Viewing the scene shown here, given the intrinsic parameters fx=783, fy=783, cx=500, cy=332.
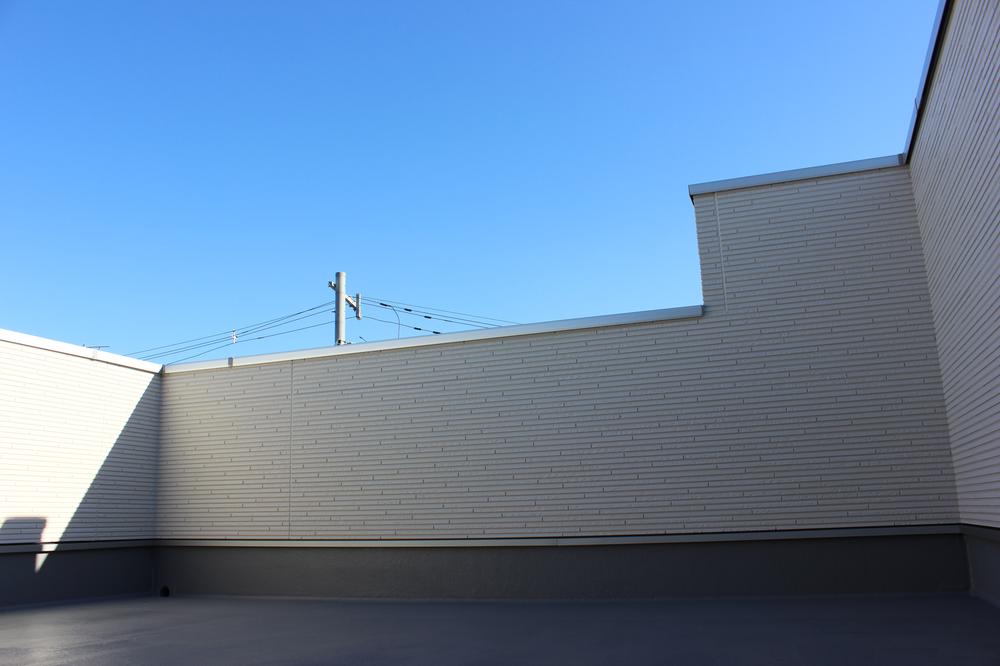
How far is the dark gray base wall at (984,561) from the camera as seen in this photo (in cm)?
707

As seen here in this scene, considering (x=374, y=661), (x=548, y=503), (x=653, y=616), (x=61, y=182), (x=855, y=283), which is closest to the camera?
(x=374, y=661)

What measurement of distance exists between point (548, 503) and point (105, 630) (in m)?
4.96

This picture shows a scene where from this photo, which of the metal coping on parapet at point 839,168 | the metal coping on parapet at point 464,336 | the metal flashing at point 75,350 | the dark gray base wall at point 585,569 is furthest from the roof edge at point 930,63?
the metal flashing at point 75,350

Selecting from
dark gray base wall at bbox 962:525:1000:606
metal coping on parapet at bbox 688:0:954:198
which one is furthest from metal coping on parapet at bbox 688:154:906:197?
dark gray base wall at bbox 962:525:1000:606

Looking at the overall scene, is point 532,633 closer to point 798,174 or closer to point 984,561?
point 984,561

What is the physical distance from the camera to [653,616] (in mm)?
7637

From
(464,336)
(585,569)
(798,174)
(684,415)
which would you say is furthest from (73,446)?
(798,174)

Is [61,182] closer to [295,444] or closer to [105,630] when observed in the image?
[295,444]

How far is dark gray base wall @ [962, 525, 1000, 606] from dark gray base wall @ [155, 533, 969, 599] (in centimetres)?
23

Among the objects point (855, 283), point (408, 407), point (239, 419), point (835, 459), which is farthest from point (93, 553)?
point (855, 283)

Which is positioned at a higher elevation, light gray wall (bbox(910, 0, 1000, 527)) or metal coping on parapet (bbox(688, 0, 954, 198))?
metal coping on parapet (bbox(688, 0, 954, 198))

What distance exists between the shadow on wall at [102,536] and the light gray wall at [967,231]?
35.1ft

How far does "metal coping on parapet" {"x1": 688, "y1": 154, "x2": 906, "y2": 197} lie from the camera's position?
907cm

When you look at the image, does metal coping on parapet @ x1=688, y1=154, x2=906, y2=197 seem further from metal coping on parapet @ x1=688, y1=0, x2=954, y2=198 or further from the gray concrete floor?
the gray concrete floor
